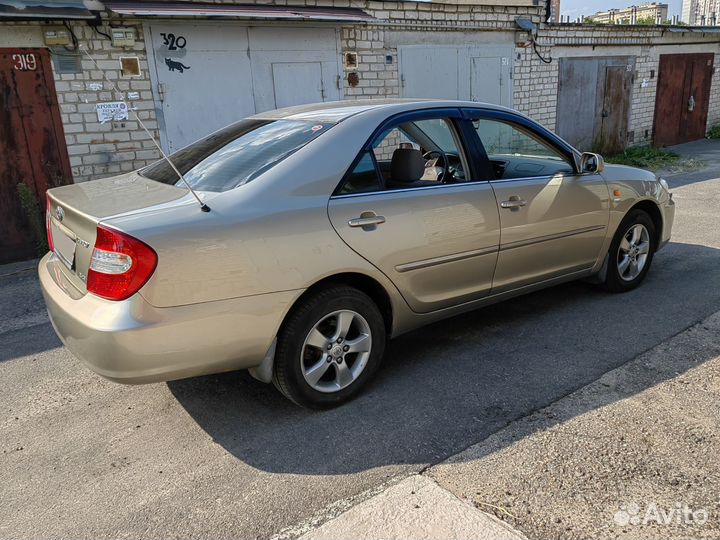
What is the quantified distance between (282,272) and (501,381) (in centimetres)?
152

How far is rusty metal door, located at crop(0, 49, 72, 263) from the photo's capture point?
→ 22.5 ft

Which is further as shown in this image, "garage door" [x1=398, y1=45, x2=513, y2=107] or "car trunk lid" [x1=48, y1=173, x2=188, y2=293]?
"garage door" [x1=398, y1=45, x2=513, y2=107]

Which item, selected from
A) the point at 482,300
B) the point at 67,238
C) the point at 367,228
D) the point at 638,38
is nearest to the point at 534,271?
the point at 482,300

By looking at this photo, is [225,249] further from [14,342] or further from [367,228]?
[14,342]

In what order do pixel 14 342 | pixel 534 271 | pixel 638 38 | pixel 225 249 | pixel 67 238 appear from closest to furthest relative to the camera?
pixel 225 249 → pixel 67 238 → pixel 534 271 → pixel 14 342 → pixel 638 38

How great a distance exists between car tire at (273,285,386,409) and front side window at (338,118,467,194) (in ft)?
2.11

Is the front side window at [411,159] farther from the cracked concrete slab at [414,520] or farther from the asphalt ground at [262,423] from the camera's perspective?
the cracked concrete slab at [414,520]

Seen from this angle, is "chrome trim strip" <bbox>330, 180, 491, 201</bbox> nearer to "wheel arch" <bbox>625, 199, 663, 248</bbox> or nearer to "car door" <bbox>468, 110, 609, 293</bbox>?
"car door" <bbox>468, 110, 609, 293</bbox>

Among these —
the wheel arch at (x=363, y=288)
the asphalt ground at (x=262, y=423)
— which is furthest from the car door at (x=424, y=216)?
the asphalt ground at (x=262, y=423)

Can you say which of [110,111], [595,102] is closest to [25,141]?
[110,111]

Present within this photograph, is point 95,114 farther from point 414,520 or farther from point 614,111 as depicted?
point 614,111

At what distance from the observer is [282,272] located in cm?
298

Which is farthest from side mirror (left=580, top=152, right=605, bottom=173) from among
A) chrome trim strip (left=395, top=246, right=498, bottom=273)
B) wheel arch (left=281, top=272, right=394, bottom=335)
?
wheel arch (left=281, top=272, right=394, bottom=335)

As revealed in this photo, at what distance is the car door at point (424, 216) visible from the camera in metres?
3.32
